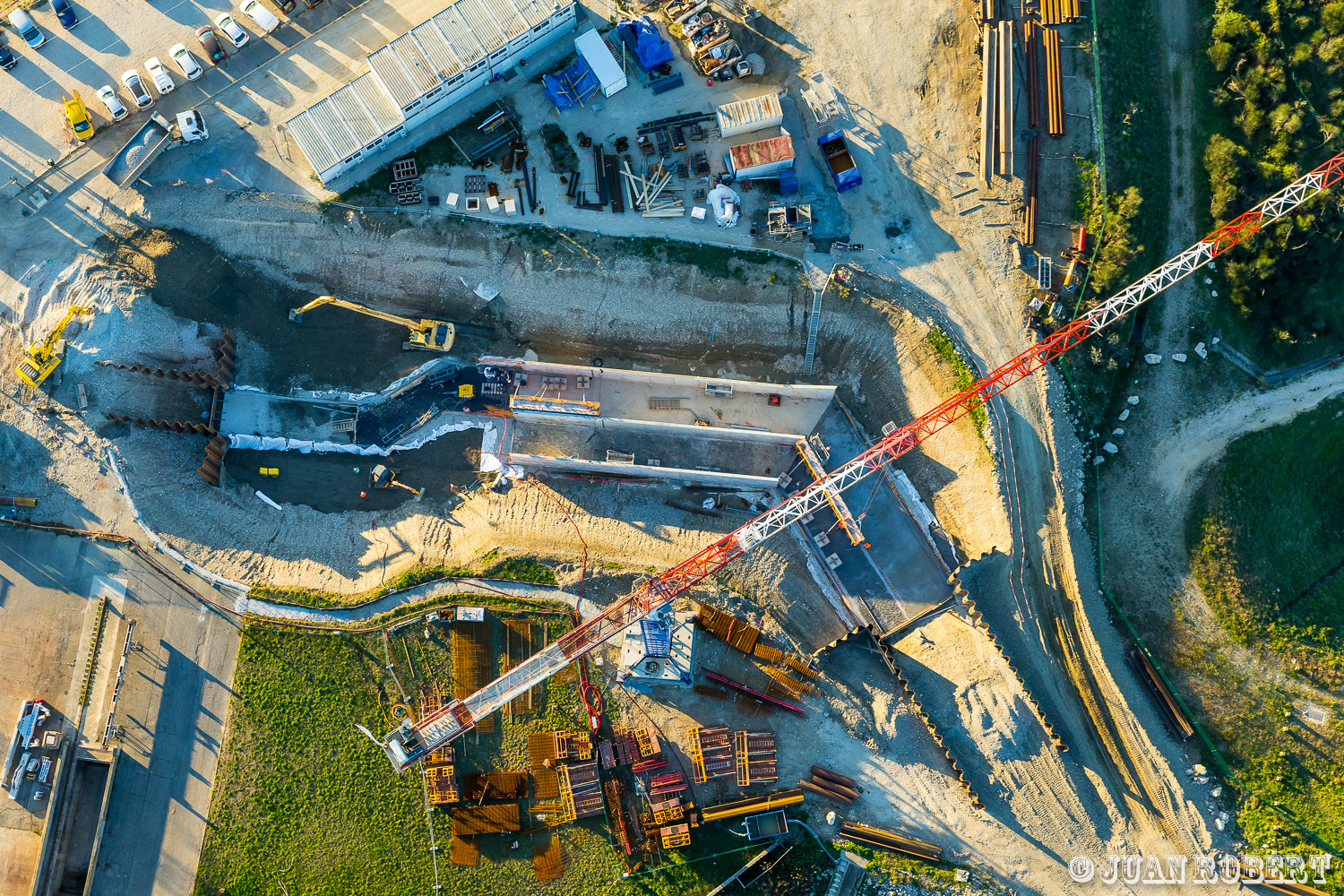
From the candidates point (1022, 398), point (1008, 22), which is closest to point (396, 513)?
point (1022, 398)

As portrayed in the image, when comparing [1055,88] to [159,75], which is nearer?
[159,75]

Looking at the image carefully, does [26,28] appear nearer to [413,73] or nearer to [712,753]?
[413,73]

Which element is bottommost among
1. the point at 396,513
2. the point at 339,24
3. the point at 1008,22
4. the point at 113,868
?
the point at 113,868

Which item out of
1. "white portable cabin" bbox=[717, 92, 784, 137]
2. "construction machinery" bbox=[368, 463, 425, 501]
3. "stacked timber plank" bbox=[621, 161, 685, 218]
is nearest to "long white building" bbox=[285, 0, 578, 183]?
"stacked timber plank" bbox=[621, 161, 685, 218]

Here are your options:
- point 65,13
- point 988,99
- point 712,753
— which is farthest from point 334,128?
point 712,753

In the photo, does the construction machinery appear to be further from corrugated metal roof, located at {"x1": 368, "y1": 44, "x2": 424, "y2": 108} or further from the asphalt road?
corrugated metal roof, located at {"x1": 368, "y1": 44, "x2": 424, "y2": 108}

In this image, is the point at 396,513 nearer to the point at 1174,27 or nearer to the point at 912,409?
the point at 912,409

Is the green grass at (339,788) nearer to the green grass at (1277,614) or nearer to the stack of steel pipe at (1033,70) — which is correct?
→ the green grass at (1277,614)
